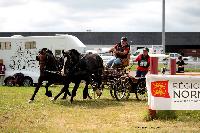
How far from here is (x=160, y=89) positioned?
43.1 ft

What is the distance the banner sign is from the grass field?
0.31 meters

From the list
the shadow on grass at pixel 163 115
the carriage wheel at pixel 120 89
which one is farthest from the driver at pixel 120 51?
the shadow on grass at pixel 163 115

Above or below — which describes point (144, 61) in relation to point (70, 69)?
above

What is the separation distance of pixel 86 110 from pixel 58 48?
13.8m

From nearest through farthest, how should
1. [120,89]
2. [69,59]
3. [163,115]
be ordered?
[163,115]
[69,59]
[120,89]

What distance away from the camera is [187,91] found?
42.7ft

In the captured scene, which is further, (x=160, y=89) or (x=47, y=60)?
(x=47, y=60)

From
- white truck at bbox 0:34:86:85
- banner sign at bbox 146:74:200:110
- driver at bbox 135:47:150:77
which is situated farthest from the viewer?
white truck at bbox 0:34:86:85

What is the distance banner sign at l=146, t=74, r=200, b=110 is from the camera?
12969 mm

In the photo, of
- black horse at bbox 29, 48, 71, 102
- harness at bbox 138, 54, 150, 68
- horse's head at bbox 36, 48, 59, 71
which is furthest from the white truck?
harness at bbox 138, 54, 150, 68

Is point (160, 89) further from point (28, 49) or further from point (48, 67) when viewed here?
point (28, 49)

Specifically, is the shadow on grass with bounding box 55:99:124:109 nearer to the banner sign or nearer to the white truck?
the banner sign

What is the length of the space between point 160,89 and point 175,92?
1.29 ft

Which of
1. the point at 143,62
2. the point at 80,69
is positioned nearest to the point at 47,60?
the point at 80,69
